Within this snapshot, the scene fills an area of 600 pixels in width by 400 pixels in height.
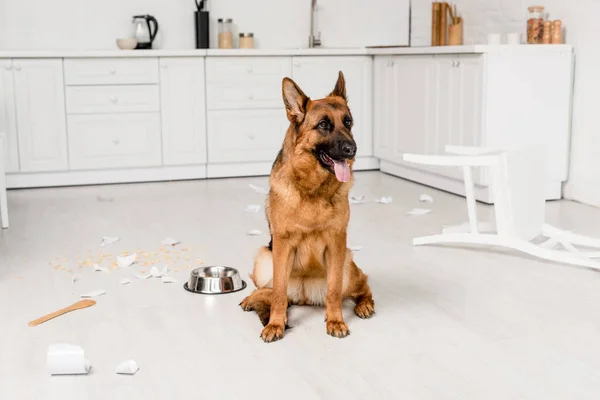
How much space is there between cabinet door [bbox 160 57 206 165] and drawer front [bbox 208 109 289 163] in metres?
0.09

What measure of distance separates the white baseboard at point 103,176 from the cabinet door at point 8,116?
0.12 metres

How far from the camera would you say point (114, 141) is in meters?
5.84

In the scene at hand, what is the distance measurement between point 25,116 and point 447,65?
300 centimetres

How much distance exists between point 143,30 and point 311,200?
12.6 feet

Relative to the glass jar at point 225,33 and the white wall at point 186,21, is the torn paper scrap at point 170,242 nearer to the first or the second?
the glass jar at point 225,33

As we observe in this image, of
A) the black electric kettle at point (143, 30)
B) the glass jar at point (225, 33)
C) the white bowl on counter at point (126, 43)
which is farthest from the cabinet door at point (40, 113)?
the glass jar at point (225, 33)

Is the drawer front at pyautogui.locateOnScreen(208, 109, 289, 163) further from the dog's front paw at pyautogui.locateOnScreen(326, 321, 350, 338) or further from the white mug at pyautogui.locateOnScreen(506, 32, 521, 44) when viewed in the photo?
the dog's front paw at pyautogui.locateOnScreen(326, 321, 350, 338)

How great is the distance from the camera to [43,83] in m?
5.63

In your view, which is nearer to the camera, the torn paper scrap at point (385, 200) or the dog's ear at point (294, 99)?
the dog's ear at point (294, 99)

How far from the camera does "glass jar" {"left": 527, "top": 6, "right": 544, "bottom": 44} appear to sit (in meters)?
5.03

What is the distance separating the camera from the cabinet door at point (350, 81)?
20.3ft

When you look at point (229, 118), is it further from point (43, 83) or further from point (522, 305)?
point (522, 305)

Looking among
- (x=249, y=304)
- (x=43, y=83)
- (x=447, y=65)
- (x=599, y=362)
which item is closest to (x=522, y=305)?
(x=599, y=362)

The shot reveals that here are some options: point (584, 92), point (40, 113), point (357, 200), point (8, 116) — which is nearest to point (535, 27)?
point (584, 92)
